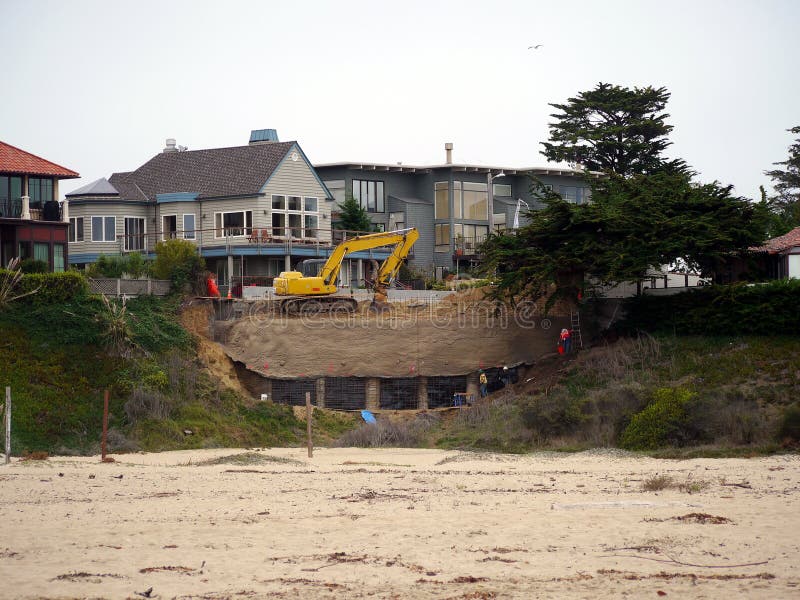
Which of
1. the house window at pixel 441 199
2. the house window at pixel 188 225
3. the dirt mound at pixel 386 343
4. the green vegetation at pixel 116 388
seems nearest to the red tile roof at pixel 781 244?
the dirt mound at pixel 386 343

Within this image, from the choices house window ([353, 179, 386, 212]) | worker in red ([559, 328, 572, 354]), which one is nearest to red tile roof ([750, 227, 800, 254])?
worker in red ([559, 328, 572, 354])

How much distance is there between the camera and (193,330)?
43.2 metres

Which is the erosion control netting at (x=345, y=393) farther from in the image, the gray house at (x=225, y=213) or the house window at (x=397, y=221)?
the house window at (x=397, y=221)

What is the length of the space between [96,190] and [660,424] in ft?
112

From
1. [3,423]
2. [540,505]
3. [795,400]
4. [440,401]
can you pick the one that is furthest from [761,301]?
[3,423]

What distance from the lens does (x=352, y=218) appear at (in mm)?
61375

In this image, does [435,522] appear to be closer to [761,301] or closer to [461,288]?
[761,301]

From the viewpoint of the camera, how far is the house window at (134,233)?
56312 millimetres

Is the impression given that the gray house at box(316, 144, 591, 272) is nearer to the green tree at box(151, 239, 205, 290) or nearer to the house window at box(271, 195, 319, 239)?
the house window at box(271, 195, 319, 239)

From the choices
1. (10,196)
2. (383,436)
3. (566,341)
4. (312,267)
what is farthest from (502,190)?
(383,436)

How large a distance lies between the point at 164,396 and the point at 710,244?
20.1 metres

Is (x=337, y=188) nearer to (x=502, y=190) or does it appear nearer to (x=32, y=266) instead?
(x=502, y=190)

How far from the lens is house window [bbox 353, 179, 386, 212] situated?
218 feet

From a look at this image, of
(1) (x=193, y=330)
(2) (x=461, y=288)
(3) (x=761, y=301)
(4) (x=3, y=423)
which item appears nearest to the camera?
(4) (x=3, y=423)
